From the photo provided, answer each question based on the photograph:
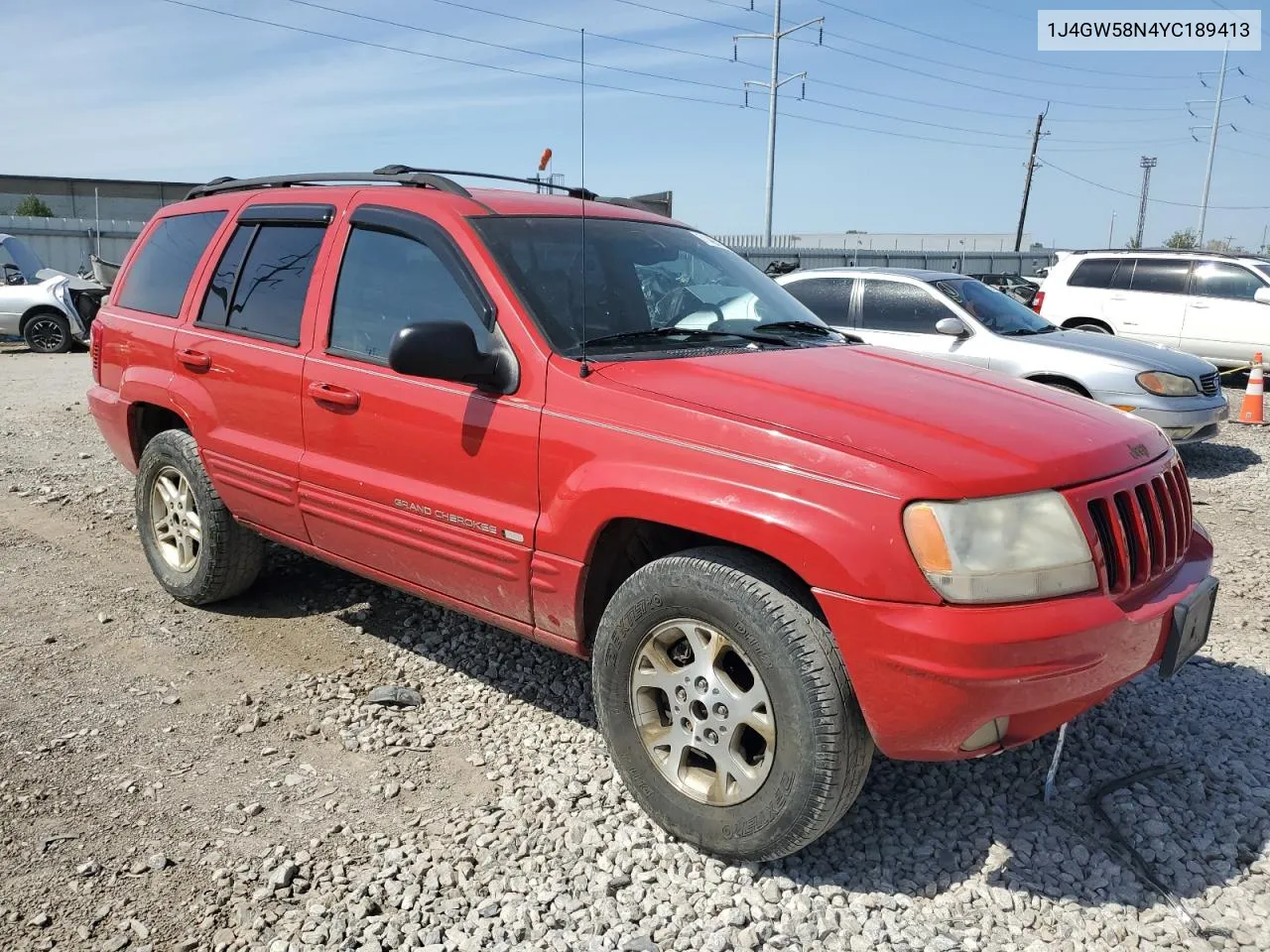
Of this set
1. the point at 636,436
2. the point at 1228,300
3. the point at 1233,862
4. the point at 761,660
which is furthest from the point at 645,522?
the point at 1228,300

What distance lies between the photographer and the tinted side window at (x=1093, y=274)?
42.9ft

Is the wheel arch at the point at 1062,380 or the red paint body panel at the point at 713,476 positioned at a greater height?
the red paint body panel at the point at 713,476

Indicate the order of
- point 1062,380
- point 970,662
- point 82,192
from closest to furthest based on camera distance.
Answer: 1. point 970,662
2. point 1062,380
3. point 82,192

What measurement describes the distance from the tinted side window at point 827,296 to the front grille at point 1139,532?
19.8 ft

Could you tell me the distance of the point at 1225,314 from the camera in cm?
1288

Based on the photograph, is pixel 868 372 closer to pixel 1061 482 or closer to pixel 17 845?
pixel 1061 482

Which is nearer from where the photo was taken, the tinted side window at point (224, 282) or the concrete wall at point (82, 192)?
the tinted side window at point (224, 282)

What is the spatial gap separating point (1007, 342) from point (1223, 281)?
253 inches

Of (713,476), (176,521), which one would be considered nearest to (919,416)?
(713,476)

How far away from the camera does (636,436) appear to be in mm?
2959

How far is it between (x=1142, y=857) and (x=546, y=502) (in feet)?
6.68

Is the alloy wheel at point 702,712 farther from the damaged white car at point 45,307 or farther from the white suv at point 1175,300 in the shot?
the damaged white car at point 45,307

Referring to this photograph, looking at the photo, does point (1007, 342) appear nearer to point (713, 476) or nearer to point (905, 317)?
point (905, 317)

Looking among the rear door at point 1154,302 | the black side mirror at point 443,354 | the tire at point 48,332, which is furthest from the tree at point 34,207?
the black side mirror at point 443,354
